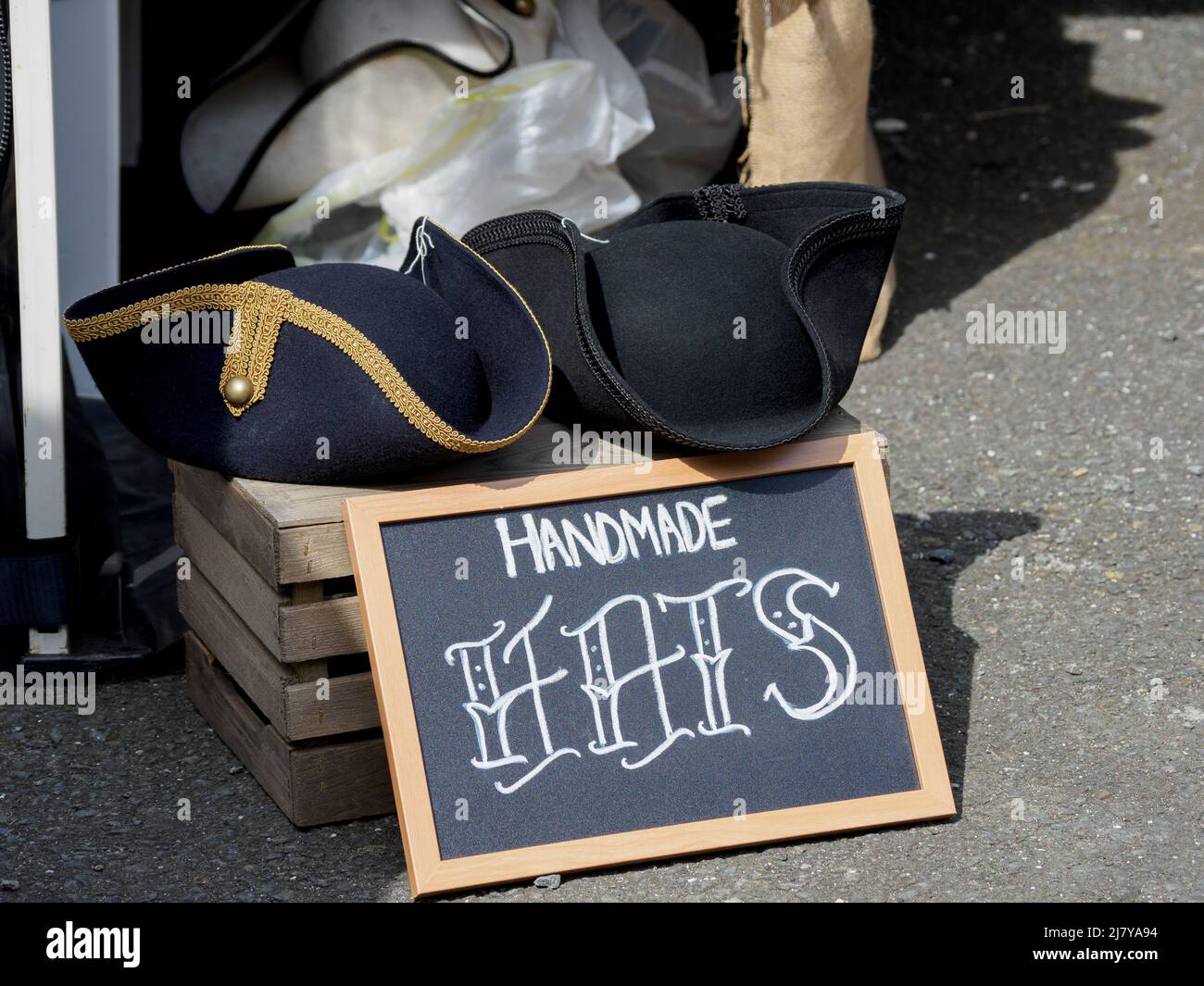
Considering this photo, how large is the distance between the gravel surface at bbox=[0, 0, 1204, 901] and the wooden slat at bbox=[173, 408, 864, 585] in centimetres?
39

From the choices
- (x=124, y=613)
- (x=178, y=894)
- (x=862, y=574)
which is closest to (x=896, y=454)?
(x=862, y=574)

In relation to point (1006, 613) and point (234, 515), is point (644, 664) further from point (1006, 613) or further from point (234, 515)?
point (1006, 613)

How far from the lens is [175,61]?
3.70 meters

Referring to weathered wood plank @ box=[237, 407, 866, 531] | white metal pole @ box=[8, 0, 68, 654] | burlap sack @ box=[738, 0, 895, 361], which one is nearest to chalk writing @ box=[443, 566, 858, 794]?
weathered wood plank @ box=[237, 407, 866, 531]

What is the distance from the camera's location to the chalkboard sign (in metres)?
1.94

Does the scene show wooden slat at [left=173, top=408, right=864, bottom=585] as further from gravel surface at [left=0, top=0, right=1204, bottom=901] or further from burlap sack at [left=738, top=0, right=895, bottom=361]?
burlap sack at [left=738, top=0, right=895, bottom=361]

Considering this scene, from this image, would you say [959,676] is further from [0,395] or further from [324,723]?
[0,395]

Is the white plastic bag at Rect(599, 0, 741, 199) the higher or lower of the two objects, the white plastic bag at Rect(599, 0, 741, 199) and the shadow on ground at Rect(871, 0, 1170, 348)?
the higher

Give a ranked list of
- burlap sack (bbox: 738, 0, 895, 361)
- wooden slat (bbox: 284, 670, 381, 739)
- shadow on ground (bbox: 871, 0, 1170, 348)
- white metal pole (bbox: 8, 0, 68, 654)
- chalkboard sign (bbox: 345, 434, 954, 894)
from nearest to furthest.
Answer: chalkboard sign (bbox: 345, 434, 954, 894) → wooden slat (bbox: 284, 670, 381, 739) → white metal pole (bbox: 8, 0, 68, 654) → burlap sack (bbox: 738, 0, 895, 361) → shadow on ground (bbox: 871, 0, 1170, 348)

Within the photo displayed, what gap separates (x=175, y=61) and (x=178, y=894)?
7.78 ft

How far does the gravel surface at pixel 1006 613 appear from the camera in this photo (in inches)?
79.4

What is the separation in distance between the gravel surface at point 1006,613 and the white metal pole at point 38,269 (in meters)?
0.35

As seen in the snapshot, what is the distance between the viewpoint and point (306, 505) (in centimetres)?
200

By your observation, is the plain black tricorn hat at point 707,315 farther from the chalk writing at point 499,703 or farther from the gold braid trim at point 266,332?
the chalk writing at point 499,703
